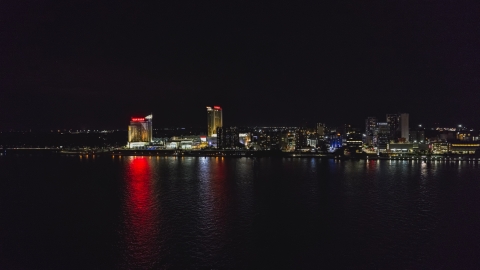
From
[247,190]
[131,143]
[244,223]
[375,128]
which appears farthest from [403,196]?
[131,143]

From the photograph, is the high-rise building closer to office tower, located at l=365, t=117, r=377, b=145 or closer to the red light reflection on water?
office tower, located at l=365, t=117, r=377, b=145

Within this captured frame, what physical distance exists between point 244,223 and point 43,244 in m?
4.88

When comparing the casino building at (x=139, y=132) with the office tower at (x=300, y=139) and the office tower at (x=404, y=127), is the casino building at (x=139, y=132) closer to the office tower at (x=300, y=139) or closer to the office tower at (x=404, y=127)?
the office tower at (x=300, y=139)

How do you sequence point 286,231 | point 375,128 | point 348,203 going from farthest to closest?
point 375,128
point 348,203
point 286,231

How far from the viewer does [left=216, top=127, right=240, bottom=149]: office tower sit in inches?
1897

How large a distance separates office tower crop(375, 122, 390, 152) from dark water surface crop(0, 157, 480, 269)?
26222mm

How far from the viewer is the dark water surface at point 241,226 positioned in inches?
277

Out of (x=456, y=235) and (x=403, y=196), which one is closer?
(x=456, y=235)

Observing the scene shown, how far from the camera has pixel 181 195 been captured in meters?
13.3

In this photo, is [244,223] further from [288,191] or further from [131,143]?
[131,143]

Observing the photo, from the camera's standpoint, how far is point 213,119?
62531 mm

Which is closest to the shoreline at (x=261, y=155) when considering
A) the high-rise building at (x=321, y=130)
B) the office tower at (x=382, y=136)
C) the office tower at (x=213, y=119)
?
the office tower at (x=382, y=136)

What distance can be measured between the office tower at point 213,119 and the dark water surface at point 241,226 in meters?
46.5

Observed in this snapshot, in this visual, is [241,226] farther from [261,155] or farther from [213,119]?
Result: [213,119]
